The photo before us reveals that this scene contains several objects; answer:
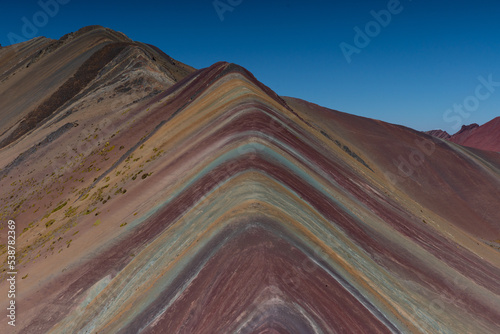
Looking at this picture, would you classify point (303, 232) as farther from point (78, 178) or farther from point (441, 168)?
point (441, 168)

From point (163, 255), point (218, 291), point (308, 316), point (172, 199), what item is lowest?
point (308, 316)

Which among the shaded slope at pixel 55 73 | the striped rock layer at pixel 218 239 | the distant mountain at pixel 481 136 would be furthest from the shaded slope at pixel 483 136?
the striped rock layer at pixel 218 239

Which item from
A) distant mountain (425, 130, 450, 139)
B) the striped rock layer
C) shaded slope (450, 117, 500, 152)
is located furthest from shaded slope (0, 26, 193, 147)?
distant mountain (425, 130, 450, 139)

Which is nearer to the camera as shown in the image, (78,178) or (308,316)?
(308,316)

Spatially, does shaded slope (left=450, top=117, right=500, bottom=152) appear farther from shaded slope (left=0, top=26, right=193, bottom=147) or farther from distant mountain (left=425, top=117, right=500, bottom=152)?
shaded slope (left=0, top=26, right=193, bottom=147)

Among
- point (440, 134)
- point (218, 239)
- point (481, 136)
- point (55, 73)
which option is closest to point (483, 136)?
point (481, 136)

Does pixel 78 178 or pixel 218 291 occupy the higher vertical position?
pixel 78 178

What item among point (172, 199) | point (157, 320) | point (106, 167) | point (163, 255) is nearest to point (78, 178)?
point (106, 167)
